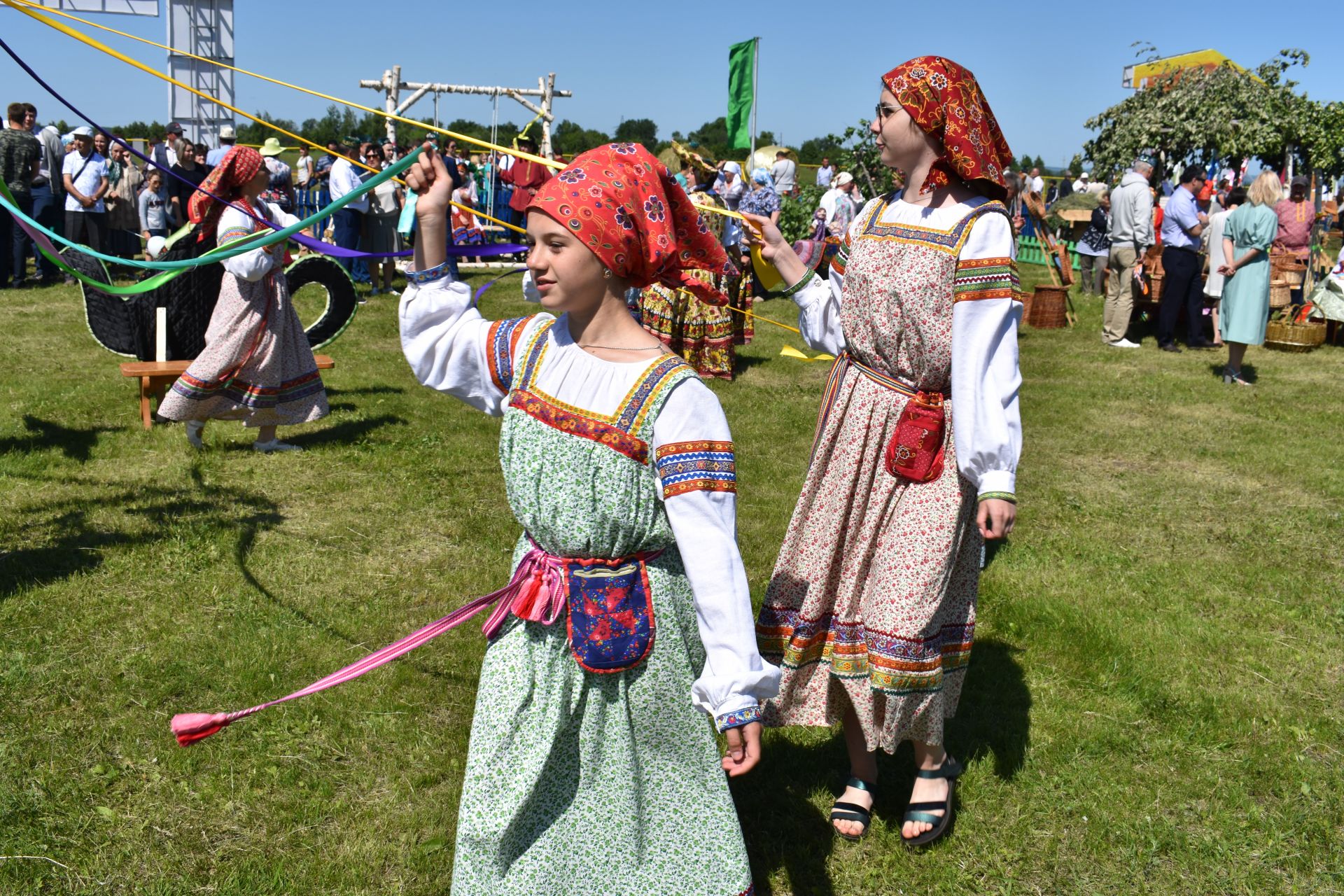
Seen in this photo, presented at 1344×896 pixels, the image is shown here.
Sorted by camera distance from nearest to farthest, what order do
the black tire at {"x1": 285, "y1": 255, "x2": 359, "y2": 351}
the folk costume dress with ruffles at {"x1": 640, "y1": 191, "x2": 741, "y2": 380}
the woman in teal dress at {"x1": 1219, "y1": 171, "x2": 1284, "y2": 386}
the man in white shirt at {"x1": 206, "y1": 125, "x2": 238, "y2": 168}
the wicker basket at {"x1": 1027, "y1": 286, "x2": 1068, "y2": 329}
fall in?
the black tire at {"x1": 285, "y1": 255, "x2": 359, "y2": 351}, the folk costume dress with ruffles at {"x1": 640, "y1": 191, "x2": 741, "y2": 380}, the woman in teal dress at {"x1": 1219, "y1": 171, "x2": 1284, "y2": 386}, the wicker basket at {"x1": 1027, "y1": 286, "x2": 1068, "y2": 329}, the man in white shirt at {"x1": 206, "y1": 125, "x2": 238, "y2": 168}

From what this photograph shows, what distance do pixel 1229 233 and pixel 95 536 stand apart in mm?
10168

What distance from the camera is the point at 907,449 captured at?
9.77 ft

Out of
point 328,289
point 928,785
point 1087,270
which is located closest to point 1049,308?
point 1087,270

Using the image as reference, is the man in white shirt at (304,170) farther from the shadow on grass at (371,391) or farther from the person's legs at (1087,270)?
the person's legs at (1087,270)

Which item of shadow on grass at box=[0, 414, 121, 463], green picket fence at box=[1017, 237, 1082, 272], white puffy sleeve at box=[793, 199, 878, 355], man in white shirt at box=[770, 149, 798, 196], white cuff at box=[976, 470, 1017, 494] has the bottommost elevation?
shadow on grass at box=[0, 414, 121, 463]

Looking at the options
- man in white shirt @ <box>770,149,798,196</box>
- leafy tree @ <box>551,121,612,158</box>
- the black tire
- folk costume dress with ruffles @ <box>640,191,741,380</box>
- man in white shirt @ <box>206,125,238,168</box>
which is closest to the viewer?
the black tire

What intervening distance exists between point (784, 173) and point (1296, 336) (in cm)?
827

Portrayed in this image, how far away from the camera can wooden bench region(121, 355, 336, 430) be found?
699cm

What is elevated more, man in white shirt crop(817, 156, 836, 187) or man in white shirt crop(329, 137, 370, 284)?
man in white shirt crop(817, 156, 836, 187)

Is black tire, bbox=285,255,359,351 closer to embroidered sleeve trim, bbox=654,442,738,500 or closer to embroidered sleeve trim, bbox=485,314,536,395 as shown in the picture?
embroidered sleeve trim, bbox=485,314,536,395

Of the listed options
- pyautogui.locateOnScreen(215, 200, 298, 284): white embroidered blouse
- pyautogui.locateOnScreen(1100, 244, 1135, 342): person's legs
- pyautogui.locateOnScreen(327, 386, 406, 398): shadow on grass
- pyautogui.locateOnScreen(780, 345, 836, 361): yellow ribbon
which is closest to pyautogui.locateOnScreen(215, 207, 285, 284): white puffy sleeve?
pyautogui.locateOnScreen(215, 200, 298, 284): white embroidered blouse

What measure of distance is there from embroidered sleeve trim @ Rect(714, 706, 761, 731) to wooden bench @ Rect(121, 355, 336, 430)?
5583 millimetres

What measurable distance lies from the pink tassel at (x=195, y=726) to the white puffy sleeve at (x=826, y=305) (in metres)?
1.85

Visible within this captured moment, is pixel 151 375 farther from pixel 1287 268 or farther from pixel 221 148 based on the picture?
pixel 1287 268
